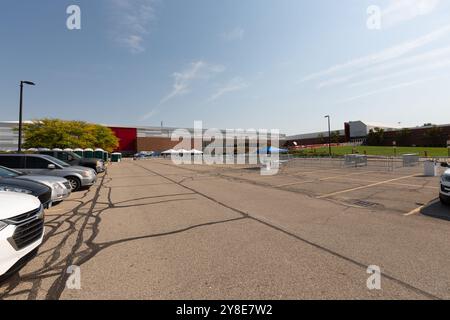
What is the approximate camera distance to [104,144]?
58.8m

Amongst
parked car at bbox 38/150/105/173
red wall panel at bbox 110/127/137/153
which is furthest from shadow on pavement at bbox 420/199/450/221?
red wall panel at bbox 110/127/137/153

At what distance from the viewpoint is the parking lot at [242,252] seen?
295 cm

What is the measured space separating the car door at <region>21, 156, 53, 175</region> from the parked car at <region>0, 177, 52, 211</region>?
452 cm

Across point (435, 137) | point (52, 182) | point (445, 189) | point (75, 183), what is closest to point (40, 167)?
point (75, 183)

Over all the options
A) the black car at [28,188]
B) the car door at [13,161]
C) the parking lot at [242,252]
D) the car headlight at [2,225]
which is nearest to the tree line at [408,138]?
the parking lot at [242,252]

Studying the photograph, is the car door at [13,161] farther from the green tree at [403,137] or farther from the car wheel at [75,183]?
the green tree at [403,137]

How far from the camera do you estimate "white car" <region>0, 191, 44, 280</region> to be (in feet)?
9.37

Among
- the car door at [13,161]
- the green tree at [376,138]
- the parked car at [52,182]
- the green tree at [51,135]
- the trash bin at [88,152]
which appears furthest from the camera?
the green tree at [376,138]

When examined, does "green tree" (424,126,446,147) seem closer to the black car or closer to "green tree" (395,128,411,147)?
"green tree" (395,128,411,147)

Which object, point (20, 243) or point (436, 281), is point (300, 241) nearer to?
point (436, 281)

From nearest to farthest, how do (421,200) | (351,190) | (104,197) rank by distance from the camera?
(421,200) < (104,197) < (351,190)
